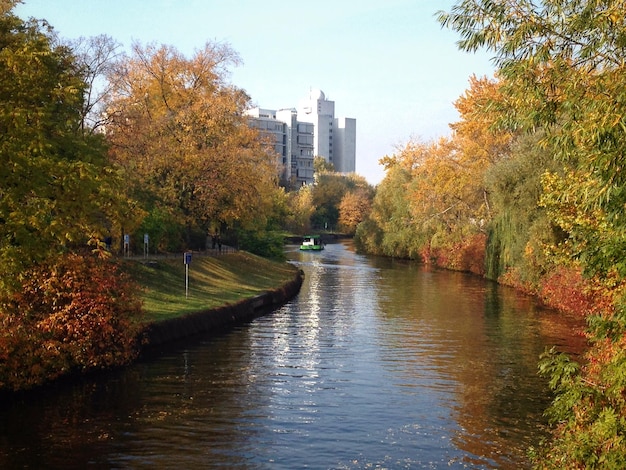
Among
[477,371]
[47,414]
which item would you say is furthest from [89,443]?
[477,371]

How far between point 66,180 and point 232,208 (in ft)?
98.7

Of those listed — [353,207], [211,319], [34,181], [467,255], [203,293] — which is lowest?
[211,319]

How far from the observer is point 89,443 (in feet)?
61.0

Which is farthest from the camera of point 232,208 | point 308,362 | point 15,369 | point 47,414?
point 232,208

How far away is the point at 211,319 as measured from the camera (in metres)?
35.7

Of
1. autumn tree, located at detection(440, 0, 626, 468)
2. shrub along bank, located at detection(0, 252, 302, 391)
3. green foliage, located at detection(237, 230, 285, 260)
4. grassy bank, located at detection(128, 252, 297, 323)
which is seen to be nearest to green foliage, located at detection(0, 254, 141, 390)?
shrub along bank, located at detection(0, 252, 302, 391)

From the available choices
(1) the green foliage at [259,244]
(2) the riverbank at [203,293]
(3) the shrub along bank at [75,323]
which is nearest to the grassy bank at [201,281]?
(2) the riverbank at [203,293]

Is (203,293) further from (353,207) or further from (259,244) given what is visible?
(353,207)

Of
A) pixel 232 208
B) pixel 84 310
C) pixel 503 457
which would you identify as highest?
pixel 232 208

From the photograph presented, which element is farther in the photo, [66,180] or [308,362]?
[308,362]

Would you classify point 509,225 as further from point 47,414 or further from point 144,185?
point 47,414

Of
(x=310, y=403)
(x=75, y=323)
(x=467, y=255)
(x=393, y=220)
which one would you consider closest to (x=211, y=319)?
(x=75, y=323)

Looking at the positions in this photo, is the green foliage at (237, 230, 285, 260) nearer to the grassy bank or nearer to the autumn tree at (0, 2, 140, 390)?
the grassy bank

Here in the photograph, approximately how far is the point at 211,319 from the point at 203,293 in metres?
6.55
